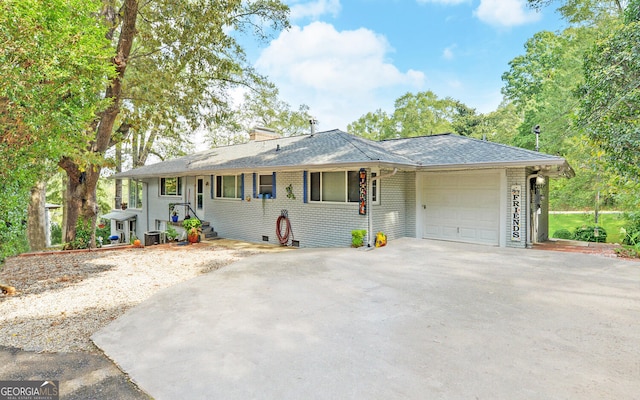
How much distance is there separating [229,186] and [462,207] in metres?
8.19

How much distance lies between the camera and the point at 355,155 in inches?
342

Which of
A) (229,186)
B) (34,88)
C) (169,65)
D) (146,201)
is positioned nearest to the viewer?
(34,88)

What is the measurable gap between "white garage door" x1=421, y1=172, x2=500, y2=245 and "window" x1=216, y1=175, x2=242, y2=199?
652 cm

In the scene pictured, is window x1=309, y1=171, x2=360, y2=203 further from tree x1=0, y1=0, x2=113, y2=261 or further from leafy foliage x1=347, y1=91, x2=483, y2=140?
leafy foliage x1=347, y1=91, x2=483, y2=140

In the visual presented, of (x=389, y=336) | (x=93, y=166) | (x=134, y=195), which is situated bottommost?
(x=389, y=336)

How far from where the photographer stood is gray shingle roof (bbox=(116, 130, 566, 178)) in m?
8.32

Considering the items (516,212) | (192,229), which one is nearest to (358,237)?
(516,212)

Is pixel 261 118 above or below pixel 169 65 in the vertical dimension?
above

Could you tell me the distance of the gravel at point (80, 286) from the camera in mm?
3818

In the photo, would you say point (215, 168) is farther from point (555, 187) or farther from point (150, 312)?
point (555, 187)

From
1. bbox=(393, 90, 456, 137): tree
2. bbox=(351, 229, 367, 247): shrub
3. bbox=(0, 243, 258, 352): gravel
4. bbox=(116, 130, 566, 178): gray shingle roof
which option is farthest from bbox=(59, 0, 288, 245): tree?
bbox=(393, 90, 456, 137): tree

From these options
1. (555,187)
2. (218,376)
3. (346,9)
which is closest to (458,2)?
(346,9)

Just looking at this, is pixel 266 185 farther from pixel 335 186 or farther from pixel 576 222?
pixel 576 222

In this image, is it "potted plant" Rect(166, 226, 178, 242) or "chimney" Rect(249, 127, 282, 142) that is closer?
"potted plant" Rect(166, 226, 178, 242)
